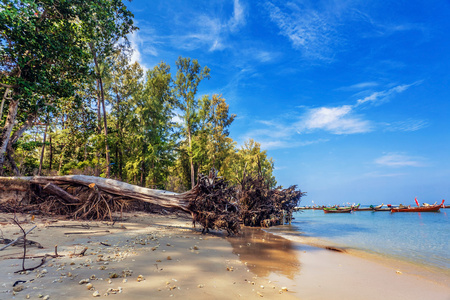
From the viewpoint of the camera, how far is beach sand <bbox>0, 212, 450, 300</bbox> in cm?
263

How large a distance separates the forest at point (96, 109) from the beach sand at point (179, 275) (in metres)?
4.00

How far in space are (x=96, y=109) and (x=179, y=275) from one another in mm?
22264

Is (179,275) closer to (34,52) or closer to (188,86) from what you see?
(34,52)

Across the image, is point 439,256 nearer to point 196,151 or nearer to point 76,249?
point 76,249

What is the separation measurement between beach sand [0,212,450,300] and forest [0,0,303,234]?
158 inches

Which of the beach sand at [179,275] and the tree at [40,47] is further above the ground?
the tree at [40,47]

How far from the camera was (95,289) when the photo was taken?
2.56 m

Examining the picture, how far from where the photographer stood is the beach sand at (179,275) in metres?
2.63

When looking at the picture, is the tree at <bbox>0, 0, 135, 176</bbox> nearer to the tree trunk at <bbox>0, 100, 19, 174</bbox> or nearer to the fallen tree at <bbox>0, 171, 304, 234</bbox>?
the tree trunk at <bbox>0, 100, 19, 174</bbox>

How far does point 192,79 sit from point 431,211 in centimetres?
5882

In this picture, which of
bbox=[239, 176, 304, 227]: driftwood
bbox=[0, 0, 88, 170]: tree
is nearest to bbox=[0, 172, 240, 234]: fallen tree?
bbox=[0, 0, 88, 170]: tree

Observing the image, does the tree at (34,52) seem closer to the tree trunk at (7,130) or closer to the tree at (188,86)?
the tree trunk at (7,130)

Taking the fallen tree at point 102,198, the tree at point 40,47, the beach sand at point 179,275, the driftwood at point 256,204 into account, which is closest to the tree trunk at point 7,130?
the tree at point 40,47

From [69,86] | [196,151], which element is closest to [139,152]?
[196,151]
